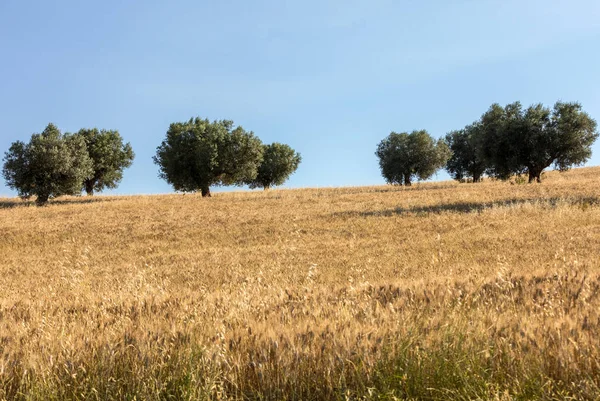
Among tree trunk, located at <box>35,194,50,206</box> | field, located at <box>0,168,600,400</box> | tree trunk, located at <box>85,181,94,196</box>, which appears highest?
tree trunk, located at <box>85,181,94,196</box>

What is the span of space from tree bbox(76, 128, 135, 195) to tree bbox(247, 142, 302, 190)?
23.3 m

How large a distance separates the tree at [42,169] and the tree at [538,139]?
47948 mm

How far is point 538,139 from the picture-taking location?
150 feet

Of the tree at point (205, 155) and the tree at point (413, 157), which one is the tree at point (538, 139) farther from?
the tree at point (205, 155)

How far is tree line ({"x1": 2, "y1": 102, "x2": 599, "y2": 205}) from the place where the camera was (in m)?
45.8

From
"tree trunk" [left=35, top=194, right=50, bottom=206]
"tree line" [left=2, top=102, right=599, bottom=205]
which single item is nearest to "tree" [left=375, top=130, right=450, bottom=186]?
"tree line" [left=2, top=102, right=599, bottom=205]

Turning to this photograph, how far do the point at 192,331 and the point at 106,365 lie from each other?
0.79m

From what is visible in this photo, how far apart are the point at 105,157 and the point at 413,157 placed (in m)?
48.4

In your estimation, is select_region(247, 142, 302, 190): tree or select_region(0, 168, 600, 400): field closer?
select_region(0, 168, 600, 400): field

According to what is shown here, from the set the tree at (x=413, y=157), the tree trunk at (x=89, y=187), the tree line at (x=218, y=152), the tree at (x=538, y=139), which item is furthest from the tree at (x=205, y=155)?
the tree at (x=538, y=139)

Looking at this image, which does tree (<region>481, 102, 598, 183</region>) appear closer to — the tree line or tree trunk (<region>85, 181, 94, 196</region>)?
the tree line

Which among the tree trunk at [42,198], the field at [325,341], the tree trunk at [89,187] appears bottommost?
the field at [325,341]

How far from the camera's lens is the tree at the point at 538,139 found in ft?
148

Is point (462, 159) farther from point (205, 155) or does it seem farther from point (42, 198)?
point (42, 198)
